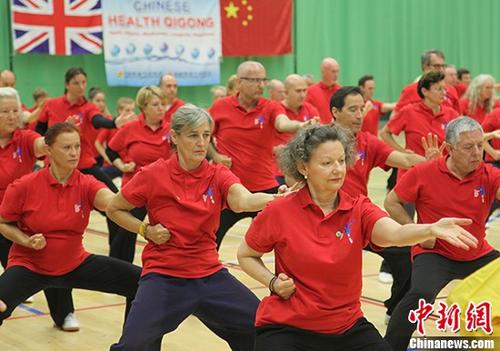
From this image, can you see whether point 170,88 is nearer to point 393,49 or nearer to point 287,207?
point 287,207

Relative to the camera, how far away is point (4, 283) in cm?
511

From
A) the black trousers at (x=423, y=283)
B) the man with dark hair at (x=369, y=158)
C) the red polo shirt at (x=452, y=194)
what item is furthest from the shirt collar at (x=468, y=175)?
the man with dark hair at (x=369, y=158)

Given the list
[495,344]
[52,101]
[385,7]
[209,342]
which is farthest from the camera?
[385,7]

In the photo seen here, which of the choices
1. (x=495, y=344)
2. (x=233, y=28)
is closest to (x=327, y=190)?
(x=495, y=344)

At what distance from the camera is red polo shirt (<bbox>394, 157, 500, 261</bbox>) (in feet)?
16.9

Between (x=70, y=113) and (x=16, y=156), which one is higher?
(x=70, y=113)

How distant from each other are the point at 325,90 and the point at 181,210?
6.59 m

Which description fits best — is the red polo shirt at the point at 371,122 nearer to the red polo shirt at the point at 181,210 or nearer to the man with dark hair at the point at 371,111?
the man with dark hair at the point at 371,111

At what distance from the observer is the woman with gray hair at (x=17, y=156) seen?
6.21 m

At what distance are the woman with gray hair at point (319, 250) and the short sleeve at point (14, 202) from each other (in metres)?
2.03

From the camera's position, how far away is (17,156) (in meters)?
6.54

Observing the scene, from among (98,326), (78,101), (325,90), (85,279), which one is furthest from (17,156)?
(325,90)

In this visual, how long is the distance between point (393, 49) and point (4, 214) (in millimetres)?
16154

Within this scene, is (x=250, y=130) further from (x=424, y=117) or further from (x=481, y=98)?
(x=481, y=98)
